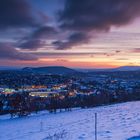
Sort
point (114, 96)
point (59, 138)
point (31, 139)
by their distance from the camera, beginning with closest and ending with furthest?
1. point (59, 138)
2. point (31, 139)
3. point (114, 96)

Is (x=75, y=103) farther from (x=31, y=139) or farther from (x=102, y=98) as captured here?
(x=31, y=139)

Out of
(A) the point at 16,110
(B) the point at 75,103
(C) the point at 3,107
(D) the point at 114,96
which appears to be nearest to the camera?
(A) the point at 16,110

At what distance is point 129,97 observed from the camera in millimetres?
110625

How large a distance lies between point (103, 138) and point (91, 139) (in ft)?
1.89

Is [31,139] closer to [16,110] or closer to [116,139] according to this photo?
[116,139]

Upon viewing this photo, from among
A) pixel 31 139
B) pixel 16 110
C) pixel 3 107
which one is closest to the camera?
pixel 31 139

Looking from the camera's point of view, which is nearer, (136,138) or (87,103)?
(136,138)

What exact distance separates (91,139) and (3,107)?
86255 mm

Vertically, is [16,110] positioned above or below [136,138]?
below

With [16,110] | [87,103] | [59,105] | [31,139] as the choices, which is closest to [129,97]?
[87,103]

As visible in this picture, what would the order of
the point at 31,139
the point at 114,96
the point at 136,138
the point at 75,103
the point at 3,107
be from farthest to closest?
the point at 114,96
the point at 75,103
the point at 3,107
the point at 31,139
the point at 136,138

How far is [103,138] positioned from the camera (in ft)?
52.5

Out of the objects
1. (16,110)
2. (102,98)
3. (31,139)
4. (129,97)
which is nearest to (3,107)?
(16,110)

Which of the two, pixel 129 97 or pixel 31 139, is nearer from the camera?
pixel 31 139
